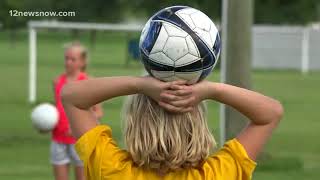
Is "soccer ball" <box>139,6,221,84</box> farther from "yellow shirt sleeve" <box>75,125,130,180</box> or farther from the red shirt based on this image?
the red shirt

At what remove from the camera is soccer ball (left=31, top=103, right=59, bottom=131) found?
8.54 metres

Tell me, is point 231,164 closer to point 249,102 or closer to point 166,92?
point 249,102

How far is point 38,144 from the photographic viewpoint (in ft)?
43.5

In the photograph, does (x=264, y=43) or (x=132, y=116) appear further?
(x=264, y=43)

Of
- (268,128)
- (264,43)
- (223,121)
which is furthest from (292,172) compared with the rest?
(264,43)

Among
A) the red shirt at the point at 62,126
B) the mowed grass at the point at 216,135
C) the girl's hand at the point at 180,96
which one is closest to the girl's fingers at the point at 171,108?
the girl's hand at the point at 180,96

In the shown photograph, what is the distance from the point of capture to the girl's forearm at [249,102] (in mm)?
2904

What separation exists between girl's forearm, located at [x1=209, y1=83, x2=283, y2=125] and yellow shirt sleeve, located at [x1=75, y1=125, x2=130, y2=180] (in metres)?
0.38

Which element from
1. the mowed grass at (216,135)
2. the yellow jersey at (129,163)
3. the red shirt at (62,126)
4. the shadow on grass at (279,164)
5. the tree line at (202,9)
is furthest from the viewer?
the tree line at (202,9)

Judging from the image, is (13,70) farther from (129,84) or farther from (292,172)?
(129,84)

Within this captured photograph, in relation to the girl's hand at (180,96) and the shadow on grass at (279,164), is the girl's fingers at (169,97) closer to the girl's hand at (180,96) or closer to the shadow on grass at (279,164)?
the girl's hand at (180,96)

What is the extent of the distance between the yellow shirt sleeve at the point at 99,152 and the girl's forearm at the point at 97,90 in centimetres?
11

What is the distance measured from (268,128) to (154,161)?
47 centimetres

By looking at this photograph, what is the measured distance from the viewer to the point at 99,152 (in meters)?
2.94
